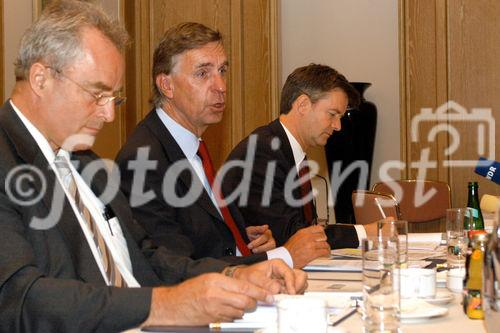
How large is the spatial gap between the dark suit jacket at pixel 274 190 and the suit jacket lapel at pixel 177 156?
0.44 metres

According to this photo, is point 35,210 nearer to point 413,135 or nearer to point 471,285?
point 471,285

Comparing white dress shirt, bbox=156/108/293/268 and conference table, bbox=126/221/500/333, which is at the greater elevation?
white dress shirt, bbox=156/108/293/268

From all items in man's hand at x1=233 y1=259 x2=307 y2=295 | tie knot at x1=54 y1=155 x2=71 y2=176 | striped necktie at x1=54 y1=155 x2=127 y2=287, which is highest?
tie knot at x1=54 y1=155 x2=71 y2=176

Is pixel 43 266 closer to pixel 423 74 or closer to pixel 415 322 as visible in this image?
pixel 415 322

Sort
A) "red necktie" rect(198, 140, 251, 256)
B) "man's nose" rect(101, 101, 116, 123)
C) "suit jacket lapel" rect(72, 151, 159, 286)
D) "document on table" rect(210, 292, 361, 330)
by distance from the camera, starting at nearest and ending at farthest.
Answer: "document on table" rect(210, 292, 361, 330) < "man's nose" rect(101, 101, 116, 123) < "suit jacket lapel" rect(72, 151, 159, 286) < "red necktie" rect(198, 140, 251, 256)

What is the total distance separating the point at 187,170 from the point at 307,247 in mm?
521

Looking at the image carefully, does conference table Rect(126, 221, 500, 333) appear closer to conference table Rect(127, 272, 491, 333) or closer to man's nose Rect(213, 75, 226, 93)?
conference table Rect(127, 272, 491, 333)

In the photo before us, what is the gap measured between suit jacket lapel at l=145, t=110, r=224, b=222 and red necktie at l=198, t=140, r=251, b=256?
0.07m

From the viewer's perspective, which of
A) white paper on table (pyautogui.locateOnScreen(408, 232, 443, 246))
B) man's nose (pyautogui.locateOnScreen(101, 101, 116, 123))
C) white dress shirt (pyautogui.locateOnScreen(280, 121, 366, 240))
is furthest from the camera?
white dress shirt (pyautogui.locateOnScreen(280, 121, 366, 240))

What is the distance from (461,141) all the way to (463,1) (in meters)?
1.07

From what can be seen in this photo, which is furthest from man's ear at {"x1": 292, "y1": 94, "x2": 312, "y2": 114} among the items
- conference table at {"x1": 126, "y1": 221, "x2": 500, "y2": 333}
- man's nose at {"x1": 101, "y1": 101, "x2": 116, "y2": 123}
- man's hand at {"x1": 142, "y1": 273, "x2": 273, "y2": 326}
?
man's hand at {"x1": 142, "y1": 273, "x2": 273, "y2": 326}

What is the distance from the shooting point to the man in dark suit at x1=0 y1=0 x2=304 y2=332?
1.84m

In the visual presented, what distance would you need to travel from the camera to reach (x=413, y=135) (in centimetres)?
666

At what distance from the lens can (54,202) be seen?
2.07 metres
